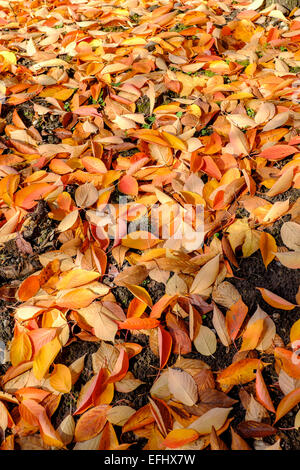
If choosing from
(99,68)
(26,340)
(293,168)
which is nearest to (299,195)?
(293,168)

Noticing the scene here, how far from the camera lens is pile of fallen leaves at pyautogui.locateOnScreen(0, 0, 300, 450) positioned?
44.7 inches

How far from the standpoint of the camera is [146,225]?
1.47 meters

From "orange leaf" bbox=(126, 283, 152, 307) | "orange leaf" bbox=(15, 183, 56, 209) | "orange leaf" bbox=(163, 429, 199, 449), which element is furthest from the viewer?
"orange leaf" bbox=(15, 183, 56, 209)

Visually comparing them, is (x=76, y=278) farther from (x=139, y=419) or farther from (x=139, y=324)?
(x=139, y=419)

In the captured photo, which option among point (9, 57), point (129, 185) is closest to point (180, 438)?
point (129, 185)

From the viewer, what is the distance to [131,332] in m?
1.28

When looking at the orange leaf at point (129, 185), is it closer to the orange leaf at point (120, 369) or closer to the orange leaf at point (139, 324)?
the orange leaf at point (139, 324)

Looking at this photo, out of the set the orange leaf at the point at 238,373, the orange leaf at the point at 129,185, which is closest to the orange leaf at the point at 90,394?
the orange leaf at the point at 238,373

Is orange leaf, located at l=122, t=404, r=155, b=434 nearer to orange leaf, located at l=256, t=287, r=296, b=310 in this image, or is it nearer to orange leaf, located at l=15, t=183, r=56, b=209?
orange leaf, located at l=256, t=287, r=296, b=310

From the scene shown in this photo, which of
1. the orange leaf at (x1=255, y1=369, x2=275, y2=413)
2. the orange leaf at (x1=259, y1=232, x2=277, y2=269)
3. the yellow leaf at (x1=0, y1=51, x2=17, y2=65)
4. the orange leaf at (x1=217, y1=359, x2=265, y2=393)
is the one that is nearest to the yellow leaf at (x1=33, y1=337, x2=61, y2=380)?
the orange leaf at (x1=217, y1=359, x2=265, y2=393)

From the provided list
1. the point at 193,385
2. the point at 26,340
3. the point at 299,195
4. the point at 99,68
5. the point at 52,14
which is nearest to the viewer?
the point at 193,385

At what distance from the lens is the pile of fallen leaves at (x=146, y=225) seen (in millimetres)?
1135
